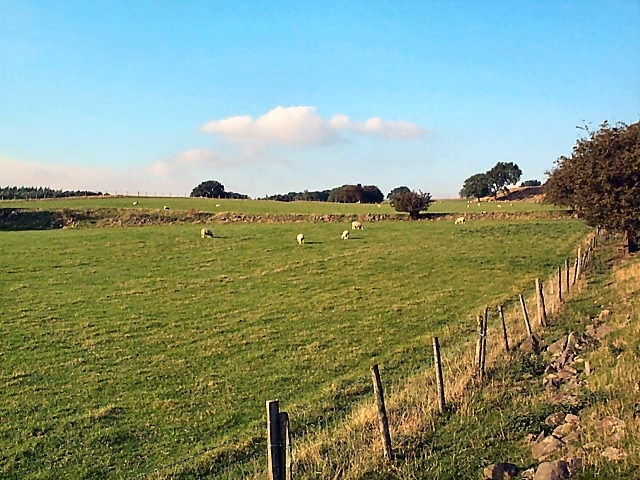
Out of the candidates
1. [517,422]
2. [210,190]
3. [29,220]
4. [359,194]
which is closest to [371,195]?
[359,194]

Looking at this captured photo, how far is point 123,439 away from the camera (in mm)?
13102

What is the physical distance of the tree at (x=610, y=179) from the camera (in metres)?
32.8

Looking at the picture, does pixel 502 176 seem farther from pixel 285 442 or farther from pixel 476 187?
pixel 285 442

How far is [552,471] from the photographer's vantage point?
24.7 ft

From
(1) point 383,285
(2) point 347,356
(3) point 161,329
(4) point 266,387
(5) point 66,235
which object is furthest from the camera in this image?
(5) point 66,235

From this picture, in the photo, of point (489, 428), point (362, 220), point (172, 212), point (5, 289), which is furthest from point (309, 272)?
point (172, 212)

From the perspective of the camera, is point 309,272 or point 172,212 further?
point 172,212

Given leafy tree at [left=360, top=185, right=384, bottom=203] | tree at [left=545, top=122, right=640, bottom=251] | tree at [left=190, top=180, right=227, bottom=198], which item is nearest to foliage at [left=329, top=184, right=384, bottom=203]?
leafy tree at [left=360, top=185, right=384, bottom=203]

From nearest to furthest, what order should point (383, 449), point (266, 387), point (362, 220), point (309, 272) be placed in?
1. point (383, 449)
2. point (266, 387)
3. point (309, 272)
4. point (362, 220)

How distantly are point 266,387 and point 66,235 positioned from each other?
139 ft

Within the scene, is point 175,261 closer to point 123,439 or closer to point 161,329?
point 161,329

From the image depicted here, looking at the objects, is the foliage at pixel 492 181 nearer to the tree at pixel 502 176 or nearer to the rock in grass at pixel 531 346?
the tree at pixel 502 176

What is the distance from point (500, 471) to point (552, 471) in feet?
2.66

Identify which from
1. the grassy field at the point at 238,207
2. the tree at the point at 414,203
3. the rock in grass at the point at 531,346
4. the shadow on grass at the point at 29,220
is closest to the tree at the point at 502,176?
the grassy field at the point at 238,207
